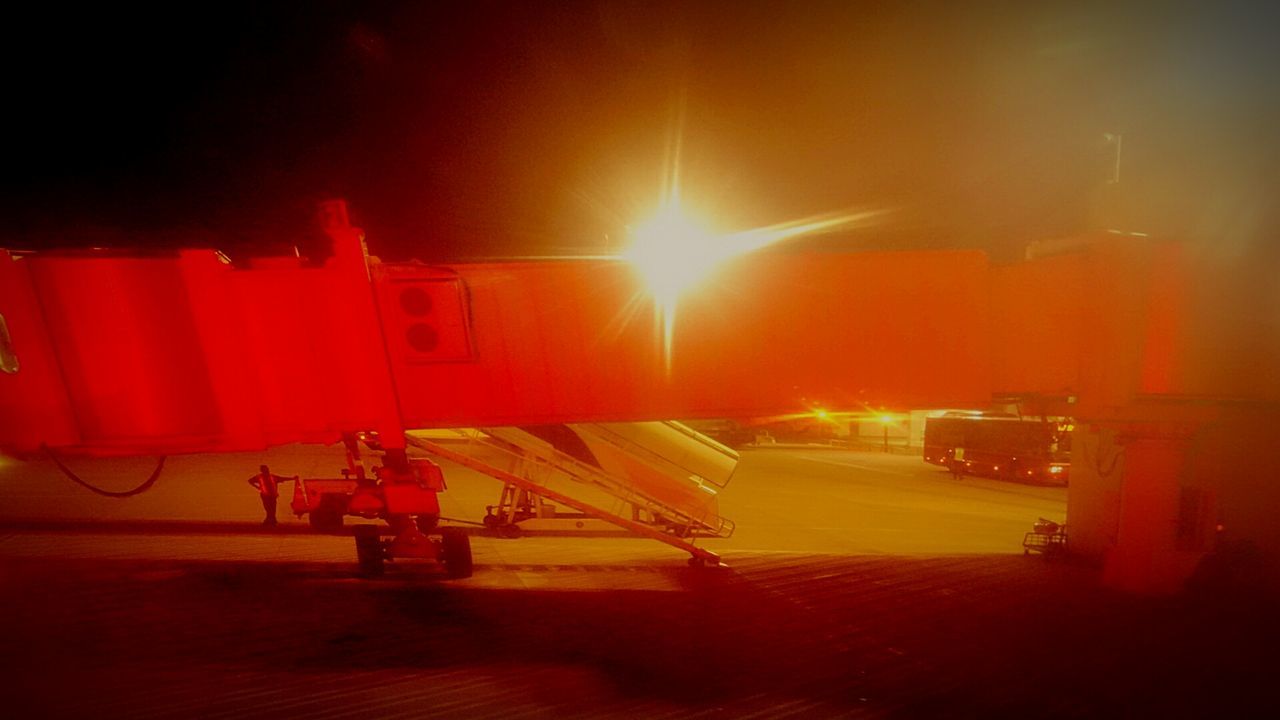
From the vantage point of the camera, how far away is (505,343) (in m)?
4.03

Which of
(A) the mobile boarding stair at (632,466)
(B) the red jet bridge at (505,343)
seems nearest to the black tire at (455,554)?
(A) the mobile boarding stair at (632,466)

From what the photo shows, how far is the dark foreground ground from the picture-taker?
12.5 feet

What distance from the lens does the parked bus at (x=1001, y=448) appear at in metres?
17.2

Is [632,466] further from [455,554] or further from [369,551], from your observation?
[369,551]

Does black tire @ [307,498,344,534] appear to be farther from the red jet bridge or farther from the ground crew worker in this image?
the red jet bridge

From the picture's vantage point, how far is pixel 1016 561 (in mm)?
7473

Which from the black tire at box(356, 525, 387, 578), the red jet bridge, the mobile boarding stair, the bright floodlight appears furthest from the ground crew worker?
the bright floodlight

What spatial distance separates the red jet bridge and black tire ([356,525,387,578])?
1894 mm

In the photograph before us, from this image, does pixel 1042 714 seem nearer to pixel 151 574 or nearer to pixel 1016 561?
pixel 1016 561

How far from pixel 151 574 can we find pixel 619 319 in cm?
601

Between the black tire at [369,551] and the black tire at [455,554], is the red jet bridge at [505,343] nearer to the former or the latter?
the black tire at [455,554]

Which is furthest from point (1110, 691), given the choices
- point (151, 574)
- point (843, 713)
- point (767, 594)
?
Result: point (151, 574)

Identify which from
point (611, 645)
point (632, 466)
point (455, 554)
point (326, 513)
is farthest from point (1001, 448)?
point (326, 513)

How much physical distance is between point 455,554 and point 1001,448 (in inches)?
696
